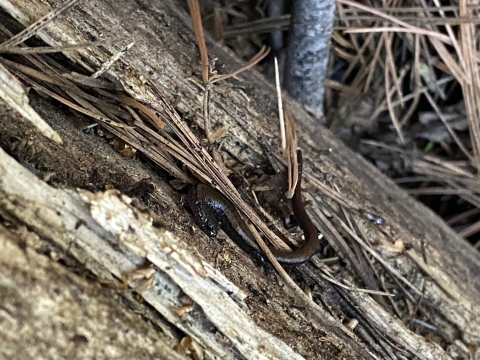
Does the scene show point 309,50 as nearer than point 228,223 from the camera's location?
No

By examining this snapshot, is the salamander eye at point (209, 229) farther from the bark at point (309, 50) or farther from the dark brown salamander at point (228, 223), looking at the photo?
the bark at point (309, 50)

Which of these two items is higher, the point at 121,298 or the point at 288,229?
the point at 288,229

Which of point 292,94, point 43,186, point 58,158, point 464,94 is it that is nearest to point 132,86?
point 58,158

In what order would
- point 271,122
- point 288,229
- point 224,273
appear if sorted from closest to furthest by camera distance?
point 224,273, point 288,229, point 271,122

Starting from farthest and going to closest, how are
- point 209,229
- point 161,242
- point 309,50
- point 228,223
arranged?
point 309,50 < point 228,223 < point 209,229 < point 161,242

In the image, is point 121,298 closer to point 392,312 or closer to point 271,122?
point 271,122

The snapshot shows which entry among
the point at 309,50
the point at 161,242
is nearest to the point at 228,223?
the point at 161,242

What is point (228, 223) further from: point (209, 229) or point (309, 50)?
point (309, 50)

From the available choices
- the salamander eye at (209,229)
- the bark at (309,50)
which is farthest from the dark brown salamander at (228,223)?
the bark at (309,50)
